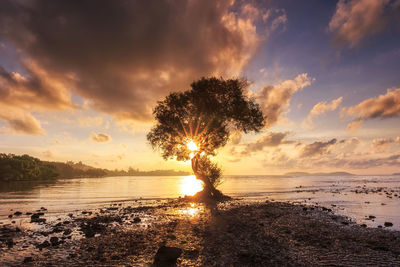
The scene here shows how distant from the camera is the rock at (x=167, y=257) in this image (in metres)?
8.93

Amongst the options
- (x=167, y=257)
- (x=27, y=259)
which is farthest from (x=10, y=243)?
(x=167, y=257)

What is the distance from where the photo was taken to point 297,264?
9.07 m

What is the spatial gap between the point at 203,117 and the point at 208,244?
25.4m

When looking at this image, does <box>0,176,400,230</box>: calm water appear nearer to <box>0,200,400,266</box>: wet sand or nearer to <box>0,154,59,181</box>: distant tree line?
<box>0,200,400,266</box>: wet sand

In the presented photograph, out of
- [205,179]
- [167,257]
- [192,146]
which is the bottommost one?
[167,257]

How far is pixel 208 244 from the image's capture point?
11.6m

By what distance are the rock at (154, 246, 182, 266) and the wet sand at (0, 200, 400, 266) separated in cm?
33

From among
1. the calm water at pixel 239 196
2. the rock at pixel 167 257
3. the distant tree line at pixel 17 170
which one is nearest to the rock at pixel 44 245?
the rock at pixel 167 257

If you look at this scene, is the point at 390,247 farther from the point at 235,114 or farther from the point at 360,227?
the point at 235,114

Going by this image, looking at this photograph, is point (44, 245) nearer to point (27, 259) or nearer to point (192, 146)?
point (27, 259)

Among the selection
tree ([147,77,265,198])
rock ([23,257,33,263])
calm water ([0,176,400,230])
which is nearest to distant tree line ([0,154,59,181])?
calm water ([0,176,400,230])

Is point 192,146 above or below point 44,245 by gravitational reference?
above

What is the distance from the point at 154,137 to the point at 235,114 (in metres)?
15.0

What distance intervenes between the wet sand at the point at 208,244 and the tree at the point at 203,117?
1968 cm
